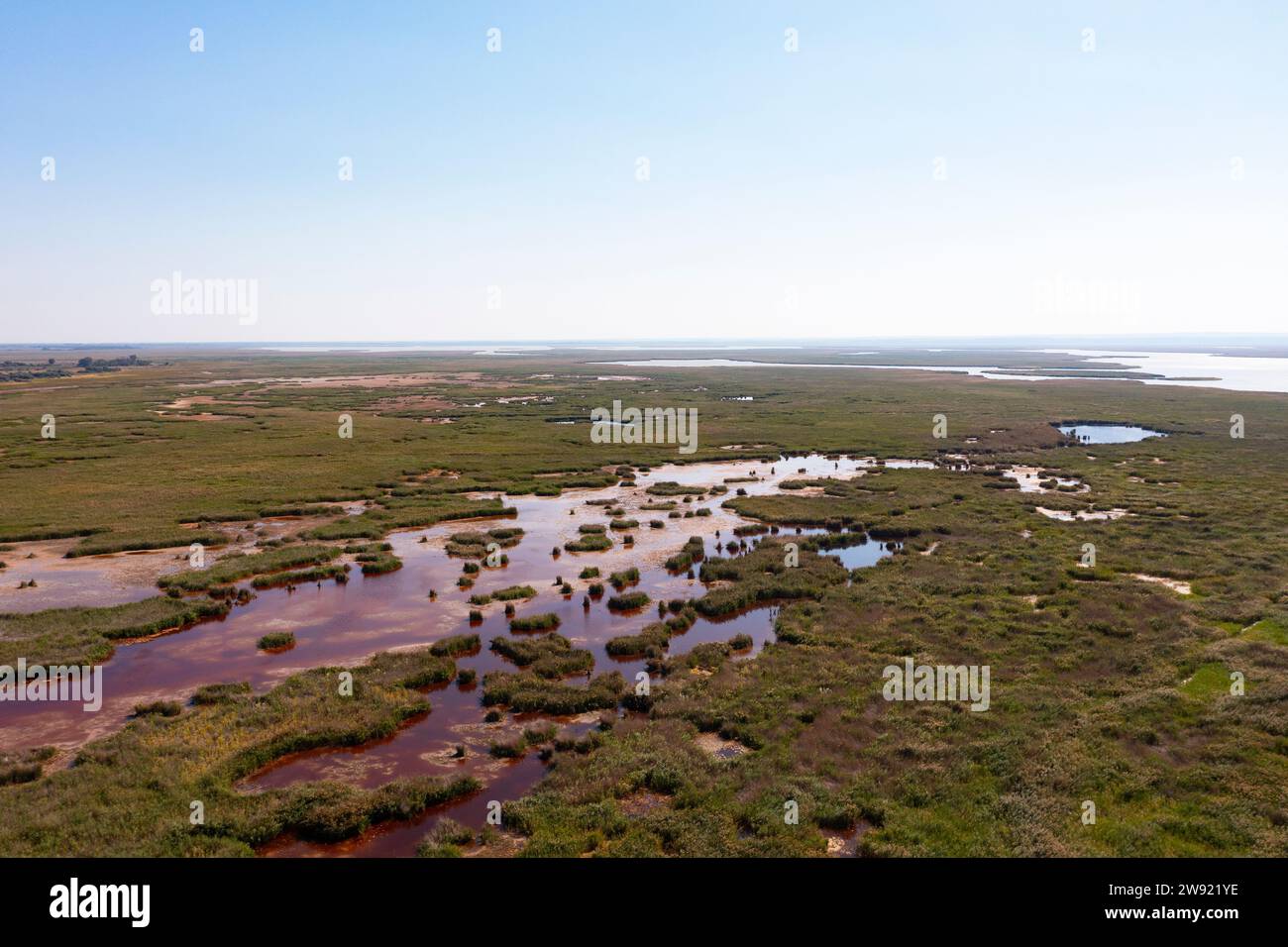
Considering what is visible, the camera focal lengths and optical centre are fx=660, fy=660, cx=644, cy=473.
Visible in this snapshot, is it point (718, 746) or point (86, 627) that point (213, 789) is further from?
point (86, 627)
